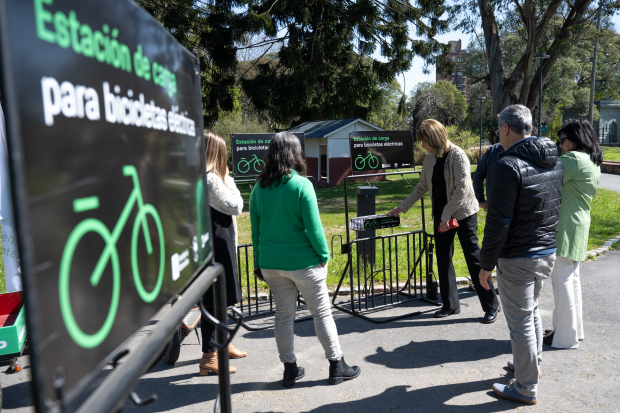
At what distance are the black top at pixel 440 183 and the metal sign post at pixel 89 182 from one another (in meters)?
3.78

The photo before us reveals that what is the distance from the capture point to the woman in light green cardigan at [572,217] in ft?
13.0

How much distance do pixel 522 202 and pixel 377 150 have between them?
11.3 ft

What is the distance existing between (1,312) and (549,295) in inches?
223

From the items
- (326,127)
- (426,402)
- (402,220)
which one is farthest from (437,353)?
(326,127)

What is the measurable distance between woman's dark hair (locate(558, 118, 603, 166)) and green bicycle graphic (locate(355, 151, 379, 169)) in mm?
2494

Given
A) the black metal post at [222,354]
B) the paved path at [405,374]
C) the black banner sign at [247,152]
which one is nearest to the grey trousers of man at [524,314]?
the paved path at [405,374]

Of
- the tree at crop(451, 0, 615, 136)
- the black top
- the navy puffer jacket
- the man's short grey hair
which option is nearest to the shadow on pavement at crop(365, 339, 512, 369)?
the navy puffer jacket

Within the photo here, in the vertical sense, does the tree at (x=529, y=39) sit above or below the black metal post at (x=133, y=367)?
above

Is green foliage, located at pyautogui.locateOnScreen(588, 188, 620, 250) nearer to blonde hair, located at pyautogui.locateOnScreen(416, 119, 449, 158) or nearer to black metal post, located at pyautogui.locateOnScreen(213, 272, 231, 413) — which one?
blonde hair, located at pyautogui.locateOnScreen(416, 119, 449, 158)

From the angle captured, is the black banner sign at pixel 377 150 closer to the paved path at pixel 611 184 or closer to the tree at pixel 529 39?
the tree at pixel 529 39

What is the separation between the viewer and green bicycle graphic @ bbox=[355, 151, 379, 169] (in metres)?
6.05

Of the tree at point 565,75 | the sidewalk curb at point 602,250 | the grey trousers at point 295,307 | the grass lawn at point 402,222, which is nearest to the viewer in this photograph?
the grey trousers at point 295,307

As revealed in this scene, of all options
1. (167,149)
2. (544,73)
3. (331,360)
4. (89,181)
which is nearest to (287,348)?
(331,360)

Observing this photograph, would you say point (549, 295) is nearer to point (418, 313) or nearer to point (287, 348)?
point (418, 313)
